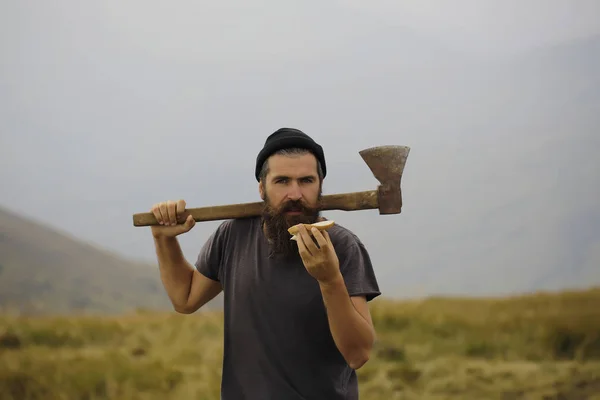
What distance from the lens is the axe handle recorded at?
152 centimetres

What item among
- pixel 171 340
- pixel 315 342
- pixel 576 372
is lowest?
pixel 576 372

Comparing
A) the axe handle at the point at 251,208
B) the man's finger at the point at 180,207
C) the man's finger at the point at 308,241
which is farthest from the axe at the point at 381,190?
the man's finger at the point at 180,207

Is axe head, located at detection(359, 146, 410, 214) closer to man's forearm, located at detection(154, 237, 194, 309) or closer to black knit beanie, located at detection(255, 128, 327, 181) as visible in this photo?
black knit beanie, located at detection(255, 128, 327, 181)

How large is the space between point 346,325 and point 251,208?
16.9 inches

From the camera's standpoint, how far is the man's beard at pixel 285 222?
1459 mm

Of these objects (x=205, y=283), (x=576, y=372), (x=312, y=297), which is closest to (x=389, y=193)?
(x=312, y=297)

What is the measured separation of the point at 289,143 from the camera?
149 centimetres

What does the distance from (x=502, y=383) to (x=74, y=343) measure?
8.27 feet

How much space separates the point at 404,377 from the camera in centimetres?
352

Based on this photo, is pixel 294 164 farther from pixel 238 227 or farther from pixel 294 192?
pixel 238 227

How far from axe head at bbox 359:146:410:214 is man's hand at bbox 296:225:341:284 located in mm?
300

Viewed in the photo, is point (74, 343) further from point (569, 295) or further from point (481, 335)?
point (569, 295)

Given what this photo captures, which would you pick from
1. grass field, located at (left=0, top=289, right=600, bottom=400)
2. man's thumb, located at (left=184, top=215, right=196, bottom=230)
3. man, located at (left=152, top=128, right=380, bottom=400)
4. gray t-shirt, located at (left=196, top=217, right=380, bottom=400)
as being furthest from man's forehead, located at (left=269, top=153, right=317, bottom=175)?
grass field, located at (left=0, top=289, right=600, bottom=400)

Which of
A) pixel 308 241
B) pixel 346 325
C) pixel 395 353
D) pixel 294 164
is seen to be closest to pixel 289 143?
pixel 294 164
